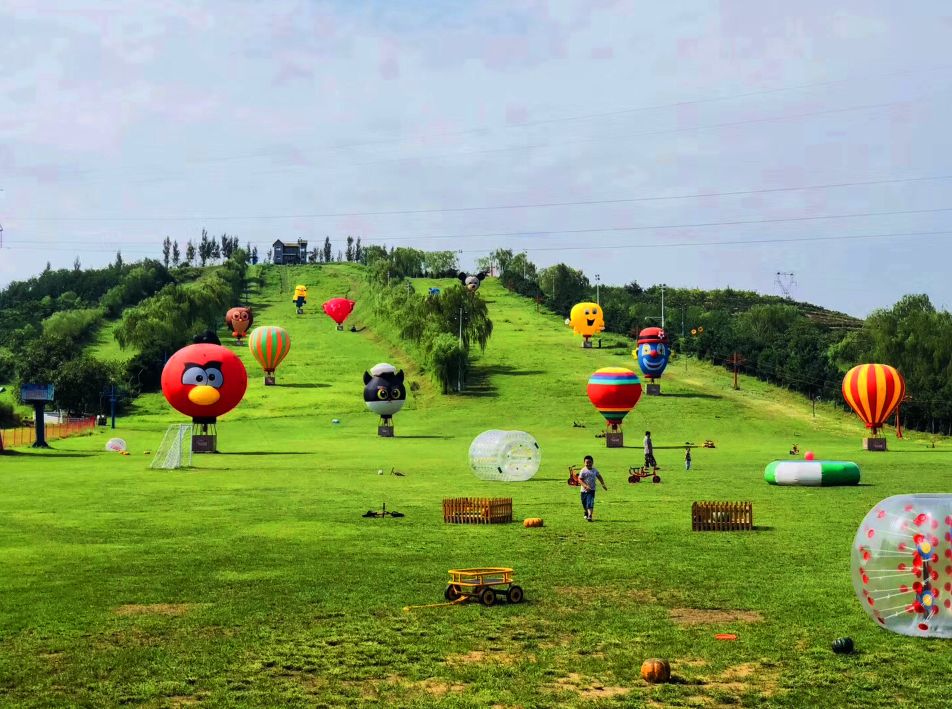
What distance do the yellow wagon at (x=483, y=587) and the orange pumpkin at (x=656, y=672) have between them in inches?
213

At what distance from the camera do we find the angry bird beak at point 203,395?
63156mm

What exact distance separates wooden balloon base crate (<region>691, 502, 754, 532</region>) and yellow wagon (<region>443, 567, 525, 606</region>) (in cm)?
1113

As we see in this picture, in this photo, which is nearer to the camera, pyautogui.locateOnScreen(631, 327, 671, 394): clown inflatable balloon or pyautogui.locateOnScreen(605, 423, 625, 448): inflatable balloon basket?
pyautogui.locateOnScreen(605, 423, 625, 448): inflatable balloon basket

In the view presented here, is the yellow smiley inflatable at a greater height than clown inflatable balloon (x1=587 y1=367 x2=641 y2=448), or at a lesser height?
greater

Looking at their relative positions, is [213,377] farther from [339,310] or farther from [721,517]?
[339,310]

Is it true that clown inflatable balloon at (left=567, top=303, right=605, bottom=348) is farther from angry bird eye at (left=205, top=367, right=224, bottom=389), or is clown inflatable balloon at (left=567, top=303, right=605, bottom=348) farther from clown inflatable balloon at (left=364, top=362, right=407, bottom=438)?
angry bird eye at (left=205, top=367, right=224, bottom=389)

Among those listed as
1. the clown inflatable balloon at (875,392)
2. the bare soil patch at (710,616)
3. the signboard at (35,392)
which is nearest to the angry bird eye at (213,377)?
the signboard at (35,392)

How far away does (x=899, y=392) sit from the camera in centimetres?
7731

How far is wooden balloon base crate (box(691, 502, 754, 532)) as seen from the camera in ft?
102

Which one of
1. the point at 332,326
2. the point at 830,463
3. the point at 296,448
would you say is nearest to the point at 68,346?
the point at 332,326

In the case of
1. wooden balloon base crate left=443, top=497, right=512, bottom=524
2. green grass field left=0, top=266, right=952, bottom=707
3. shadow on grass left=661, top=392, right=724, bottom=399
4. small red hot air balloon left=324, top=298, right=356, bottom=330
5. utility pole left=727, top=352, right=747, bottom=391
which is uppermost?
small red hot air balloon left=324, top=298, right=356, bottom=330

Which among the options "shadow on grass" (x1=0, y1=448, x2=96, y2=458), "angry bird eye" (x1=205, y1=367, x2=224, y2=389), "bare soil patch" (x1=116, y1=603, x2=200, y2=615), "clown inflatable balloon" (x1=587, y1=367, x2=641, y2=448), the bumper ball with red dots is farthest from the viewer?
"clown inflatable balloon" (x1=587, y1=367, x2=641, y2=448)

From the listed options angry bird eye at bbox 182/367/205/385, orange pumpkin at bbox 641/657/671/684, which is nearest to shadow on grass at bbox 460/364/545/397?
angry bird eye at bbox 182/367/205/385

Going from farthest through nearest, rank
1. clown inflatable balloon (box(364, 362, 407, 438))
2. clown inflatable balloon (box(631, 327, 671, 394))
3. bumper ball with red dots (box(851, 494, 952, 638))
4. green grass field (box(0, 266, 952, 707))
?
clown inflatable balloon (box(631, 327, 671, 394)), clown inflatable balloon (box(364, 362, 407, 438)), bumper ball with red dots (box(851, 494, 952, 638)), green grass field (box(0, 266, 952, 707))
